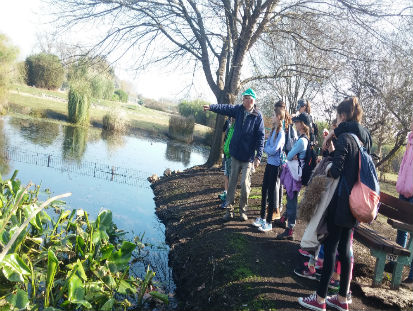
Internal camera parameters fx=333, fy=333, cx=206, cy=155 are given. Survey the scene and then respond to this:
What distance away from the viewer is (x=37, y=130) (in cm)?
1576

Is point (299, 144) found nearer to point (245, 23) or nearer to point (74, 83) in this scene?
point (245, 23)

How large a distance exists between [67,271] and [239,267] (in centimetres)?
189

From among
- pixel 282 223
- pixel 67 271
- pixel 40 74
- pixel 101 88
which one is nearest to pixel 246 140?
pixel 282 223

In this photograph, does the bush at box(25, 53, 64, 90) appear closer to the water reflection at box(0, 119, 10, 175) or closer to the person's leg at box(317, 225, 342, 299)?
the water reflection at box(0, 119, 10, 175)

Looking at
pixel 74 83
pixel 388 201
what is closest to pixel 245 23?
A: pixel 388 201

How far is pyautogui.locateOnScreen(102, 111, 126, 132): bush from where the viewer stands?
2073cm

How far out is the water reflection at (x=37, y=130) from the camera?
13519 mm

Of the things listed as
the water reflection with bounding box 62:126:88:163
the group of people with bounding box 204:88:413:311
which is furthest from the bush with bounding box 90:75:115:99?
the group of people with bounding box 204:88:413:311

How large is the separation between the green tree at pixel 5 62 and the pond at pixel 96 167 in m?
1.42

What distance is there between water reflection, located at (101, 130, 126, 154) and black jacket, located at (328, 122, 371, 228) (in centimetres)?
1205

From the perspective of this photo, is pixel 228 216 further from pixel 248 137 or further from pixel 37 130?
pixel 37 130

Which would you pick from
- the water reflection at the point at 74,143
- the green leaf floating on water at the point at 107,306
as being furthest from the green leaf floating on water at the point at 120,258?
the water reflection at the point at 74,143

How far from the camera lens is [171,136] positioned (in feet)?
75.2

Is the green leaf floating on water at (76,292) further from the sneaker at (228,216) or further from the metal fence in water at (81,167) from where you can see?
the metal fence in water at (81,167)
